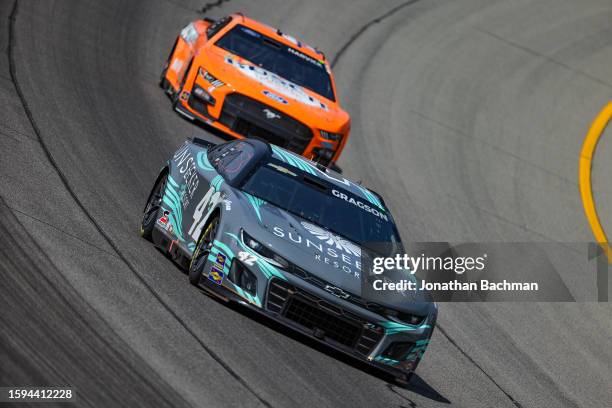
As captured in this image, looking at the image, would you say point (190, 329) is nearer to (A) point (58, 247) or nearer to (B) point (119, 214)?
(A) point (58, 247)

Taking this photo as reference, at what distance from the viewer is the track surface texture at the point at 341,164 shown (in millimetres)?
8531

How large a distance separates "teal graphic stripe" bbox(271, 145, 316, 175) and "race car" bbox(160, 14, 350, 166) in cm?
467

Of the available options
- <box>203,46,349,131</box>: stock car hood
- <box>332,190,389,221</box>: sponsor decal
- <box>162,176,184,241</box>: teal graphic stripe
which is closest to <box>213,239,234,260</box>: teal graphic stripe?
<box>162,176,184,241</box>: teal graphic stripe

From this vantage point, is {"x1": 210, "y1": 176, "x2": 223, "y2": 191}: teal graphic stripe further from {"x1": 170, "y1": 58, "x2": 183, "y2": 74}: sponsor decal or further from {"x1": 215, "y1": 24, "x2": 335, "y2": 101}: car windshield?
{"x1": 170, "y1": 58, "x2": 183, "y2": 74}: sponsor decal

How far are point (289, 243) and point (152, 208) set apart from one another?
86.0 inches

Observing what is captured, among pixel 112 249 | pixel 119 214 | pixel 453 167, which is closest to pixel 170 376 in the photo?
pixel 112 249

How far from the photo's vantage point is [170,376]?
8.09m

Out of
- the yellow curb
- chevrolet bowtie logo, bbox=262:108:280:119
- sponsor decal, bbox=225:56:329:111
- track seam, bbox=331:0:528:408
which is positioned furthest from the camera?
the yellow curb

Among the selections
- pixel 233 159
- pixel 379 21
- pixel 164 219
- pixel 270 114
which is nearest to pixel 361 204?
pixel 233 159

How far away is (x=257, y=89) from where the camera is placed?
1627 centimetres

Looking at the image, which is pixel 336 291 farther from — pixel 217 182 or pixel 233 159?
pixel 233 159

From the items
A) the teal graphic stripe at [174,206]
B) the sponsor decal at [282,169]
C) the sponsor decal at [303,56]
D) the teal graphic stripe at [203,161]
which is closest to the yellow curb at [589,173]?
the sponsor decal at [303,56]

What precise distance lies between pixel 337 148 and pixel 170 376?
29.3ft

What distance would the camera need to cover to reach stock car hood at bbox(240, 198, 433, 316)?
952cm
